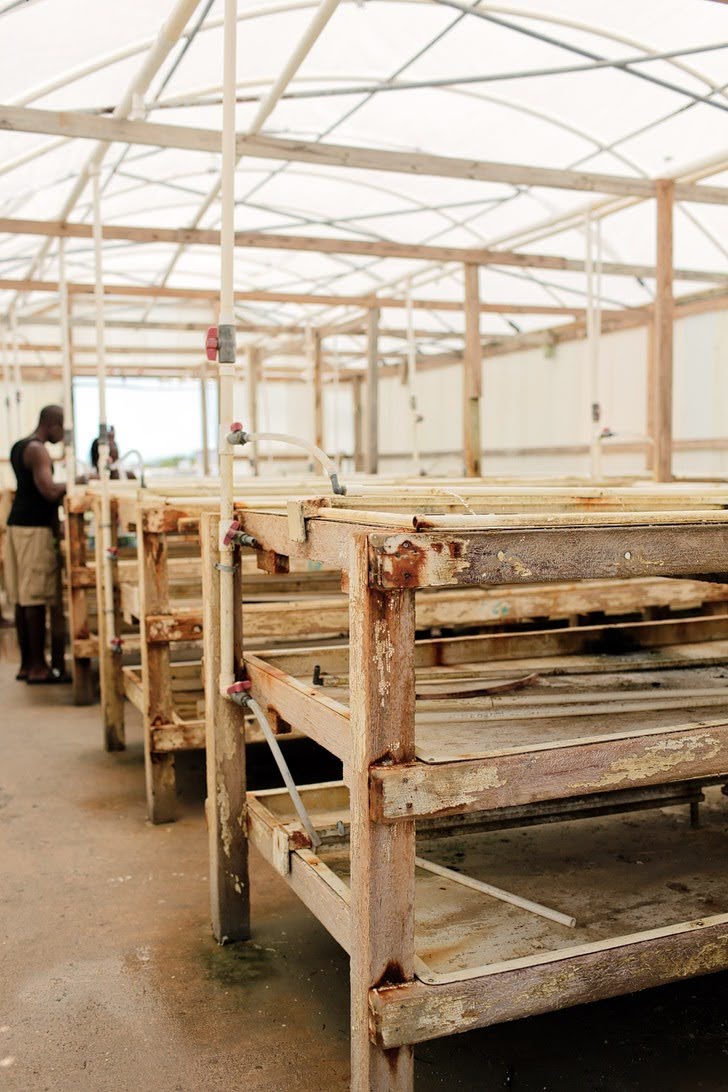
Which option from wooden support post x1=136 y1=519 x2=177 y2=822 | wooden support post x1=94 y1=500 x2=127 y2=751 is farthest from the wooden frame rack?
wooden support post x1=94 y1=500 x2=127 y2=751

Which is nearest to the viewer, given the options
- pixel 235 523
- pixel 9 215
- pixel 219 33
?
pixel 235 523

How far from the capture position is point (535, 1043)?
216 cm

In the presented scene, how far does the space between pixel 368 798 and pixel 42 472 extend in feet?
15.3

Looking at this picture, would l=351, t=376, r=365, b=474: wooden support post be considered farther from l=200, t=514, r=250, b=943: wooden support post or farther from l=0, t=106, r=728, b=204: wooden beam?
l=200, t=514, r=250, b=943: wooden support post

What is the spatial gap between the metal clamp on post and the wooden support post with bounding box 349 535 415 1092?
A: 0.47m

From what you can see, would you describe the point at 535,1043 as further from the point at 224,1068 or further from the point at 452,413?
the point at 452,413

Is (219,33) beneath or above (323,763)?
above

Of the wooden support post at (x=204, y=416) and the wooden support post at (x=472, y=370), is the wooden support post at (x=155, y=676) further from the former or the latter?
the wooden support post at (x=204, y=416)

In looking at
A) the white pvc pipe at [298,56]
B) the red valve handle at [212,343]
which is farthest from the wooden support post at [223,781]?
the white pvc pipe at [298,56]

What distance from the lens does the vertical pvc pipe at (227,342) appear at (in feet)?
7.70

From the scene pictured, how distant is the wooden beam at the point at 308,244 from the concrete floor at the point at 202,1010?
13.0ft

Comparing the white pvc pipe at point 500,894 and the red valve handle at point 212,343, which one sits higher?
the red valve handle at point 212,343

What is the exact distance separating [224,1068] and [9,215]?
7.29 m

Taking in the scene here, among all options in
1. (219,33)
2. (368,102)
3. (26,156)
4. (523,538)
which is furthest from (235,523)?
(26,156)
